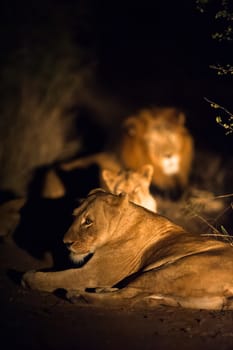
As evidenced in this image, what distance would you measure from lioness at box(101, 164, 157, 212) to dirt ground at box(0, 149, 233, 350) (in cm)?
234

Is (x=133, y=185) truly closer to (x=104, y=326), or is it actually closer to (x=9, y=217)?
(x=9, y=217)

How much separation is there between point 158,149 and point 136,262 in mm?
4699

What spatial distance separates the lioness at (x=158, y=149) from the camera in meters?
9.79

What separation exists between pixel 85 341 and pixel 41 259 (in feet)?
8.39

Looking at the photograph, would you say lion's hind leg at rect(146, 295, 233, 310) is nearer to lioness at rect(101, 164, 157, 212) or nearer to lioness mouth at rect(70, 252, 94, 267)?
lioness mouth at rect(70, 252, 94, 267)

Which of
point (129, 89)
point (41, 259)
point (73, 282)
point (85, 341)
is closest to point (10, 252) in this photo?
point (41, 259)

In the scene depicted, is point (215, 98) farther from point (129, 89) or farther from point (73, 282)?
point (73, 282)

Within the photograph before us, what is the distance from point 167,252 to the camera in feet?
17.2

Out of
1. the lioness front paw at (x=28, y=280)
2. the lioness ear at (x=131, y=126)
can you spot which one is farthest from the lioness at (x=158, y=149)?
the lioness front paw at (x=28, y=280)

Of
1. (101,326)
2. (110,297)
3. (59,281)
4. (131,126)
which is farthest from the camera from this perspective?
(131,126)

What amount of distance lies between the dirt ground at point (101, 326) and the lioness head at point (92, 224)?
0.53m

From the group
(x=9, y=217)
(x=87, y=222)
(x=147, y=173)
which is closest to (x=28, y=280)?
(x=87, y=222)

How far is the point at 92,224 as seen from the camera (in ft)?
17.8

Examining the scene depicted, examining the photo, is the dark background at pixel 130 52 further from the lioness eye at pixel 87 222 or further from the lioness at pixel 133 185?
the lioness eye at pixel 87 222
